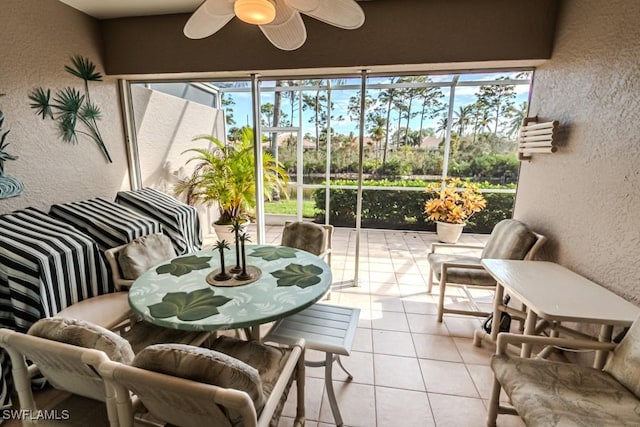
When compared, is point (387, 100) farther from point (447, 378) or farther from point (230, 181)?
point (447, 378)

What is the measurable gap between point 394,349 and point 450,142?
404cm

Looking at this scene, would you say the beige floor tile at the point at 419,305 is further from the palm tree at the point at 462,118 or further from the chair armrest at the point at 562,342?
the palm tree at the point at 462,118

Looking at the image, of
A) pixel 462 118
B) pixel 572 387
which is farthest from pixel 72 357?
pixel 462 118

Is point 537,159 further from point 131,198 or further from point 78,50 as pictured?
point 78,50

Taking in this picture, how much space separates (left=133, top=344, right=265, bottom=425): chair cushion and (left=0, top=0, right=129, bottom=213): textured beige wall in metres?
2.22

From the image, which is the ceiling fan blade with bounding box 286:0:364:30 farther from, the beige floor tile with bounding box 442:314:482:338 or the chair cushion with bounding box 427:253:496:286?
the beige floor tile with bounding box 442:314:482:338

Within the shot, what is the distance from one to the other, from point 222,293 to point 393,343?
1429 mm

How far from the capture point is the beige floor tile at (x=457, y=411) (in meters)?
1.68

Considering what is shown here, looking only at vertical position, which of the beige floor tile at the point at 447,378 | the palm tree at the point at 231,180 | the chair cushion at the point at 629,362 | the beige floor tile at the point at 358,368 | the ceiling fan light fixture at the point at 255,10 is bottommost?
→ the beige floor tile at the point at 358,368

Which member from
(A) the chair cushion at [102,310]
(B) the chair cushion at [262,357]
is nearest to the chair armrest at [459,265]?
(B) the chair cushion at [262,357]

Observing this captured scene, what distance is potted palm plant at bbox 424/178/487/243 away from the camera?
15.7 feet

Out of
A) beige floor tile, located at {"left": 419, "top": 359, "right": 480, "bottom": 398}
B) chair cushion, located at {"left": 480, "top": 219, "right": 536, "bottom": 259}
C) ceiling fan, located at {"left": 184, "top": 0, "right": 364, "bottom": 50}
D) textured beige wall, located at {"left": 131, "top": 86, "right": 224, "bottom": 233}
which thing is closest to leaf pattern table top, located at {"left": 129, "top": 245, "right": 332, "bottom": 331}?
beige floor tile, located at {"left": 419, "top": 359, "right": 480, "bottom": 398}

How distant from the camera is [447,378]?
200cm

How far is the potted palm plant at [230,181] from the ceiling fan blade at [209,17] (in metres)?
2.33
